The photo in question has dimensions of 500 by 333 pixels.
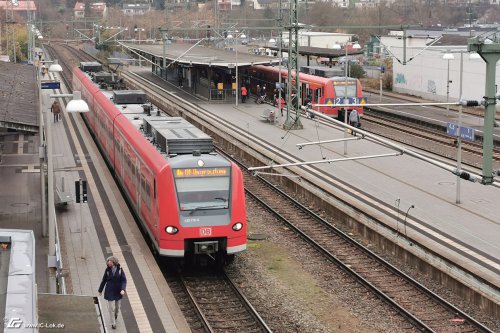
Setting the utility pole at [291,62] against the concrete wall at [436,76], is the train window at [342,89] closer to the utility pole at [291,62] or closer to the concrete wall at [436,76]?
the utility pole at [291,62]

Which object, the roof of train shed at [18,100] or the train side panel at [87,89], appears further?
the train side panel at [87,89]

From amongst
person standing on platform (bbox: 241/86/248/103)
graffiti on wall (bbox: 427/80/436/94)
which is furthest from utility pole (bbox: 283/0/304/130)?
graffiti on wall (bbox: 427/80/436/94)

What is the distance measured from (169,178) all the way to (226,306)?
3.07 m

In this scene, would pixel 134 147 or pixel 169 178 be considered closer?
pixel 169 178

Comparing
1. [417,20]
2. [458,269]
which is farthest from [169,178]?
[417,20]

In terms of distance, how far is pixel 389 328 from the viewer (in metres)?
15.8

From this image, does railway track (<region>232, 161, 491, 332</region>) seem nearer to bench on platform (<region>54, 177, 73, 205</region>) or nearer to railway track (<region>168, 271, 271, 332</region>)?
railway track (<region>168, 271, 271, 332</region>)

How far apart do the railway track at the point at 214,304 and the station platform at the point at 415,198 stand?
504cm

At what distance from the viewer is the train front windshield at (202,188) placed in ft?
58.9

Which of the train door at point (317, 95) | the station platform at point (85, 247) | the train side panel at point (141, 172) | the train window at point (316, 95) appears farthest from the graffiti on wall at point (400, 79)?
the train side panel at point (141, 172)

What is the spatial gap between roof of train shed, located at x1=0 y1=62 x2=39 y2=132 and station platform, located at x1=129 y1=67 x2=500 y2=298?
31.4ft

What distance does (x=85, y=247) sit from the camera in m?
20.5

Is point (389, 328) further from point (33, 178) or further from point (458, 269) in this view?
point (33, 178)

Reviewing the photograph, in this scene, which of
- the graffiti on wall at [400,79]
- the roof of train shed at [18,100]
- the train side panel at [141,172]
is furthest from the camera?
the graffiti on wall at [400,79]
